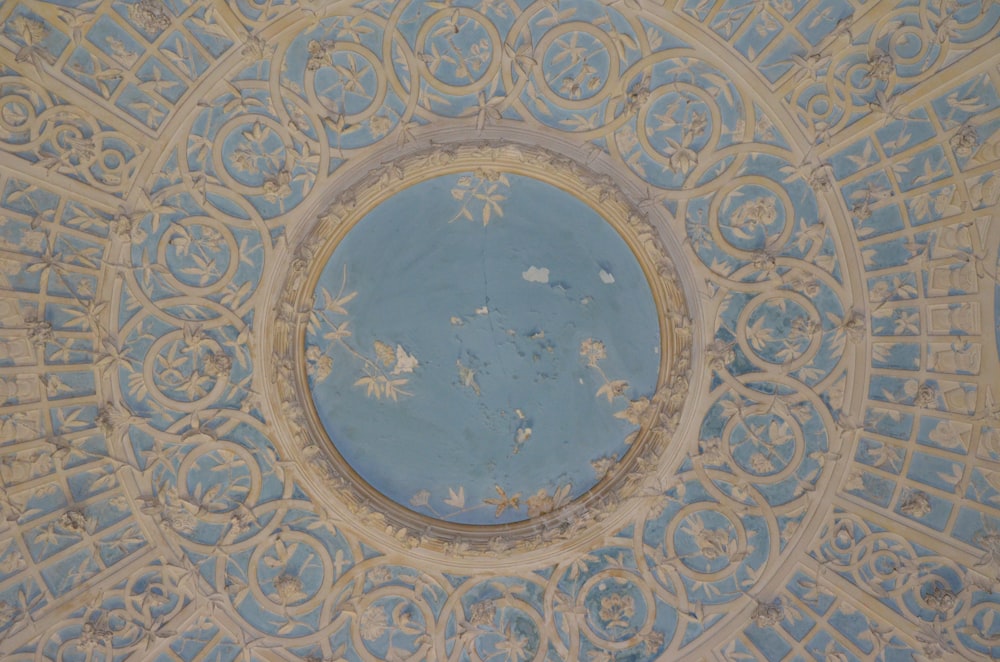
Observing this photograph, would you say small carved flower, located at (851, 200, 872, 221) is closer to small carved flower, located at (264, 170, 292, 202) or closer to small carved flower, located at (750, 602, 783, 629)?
small carved flower, located at (750, 602, 783, 629)

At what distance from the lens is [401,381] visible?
50.0ft

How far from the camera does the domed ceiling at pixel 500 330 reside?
13.3 metres

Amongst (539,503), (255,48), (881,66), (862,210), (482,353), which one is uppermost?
(881,66)

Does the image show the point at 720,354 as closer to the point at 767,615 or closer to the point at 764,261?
the point at 764,261

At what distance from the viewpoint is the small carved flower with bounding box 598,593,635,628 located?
15.3m

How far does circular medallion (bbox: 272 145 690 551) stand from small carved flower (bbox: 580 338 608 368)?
0.02 metres

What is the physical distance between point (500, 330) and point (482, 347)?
1.42 ft

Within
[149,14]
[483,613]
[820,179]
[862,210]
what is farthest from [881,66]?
[483,613]

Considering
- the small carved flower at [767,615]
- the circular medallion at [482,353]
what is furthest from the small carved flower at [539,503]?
the small carved flower at [767,615]

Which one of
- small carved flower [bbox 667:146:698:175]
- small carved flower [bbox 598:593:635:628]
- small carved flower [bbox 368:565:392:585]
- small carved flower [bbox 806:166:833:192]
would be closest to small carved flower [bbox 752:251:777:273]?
small carved flower [bbox 806:166:833:192]

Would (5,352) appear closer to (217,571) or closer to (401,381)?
(217,571)

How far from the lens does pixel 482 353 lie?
15172mm

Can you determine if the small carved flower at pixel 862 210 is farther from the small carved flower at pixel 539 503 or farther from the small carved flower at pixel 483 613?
the small carved flower at pixel 483 613

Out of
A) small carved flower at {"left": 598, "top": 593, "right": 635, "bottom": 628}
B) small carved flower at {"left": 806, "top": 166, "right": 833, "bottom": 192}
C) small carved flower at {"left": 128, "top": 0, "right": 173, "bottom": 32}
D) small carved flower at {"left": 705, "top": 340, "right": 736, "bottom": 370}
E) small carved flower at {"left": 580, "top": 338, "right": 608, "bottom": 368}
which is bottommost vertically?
small carved flower at {"left": 598, "top": 593, "right": 635, "bottom": 628}
